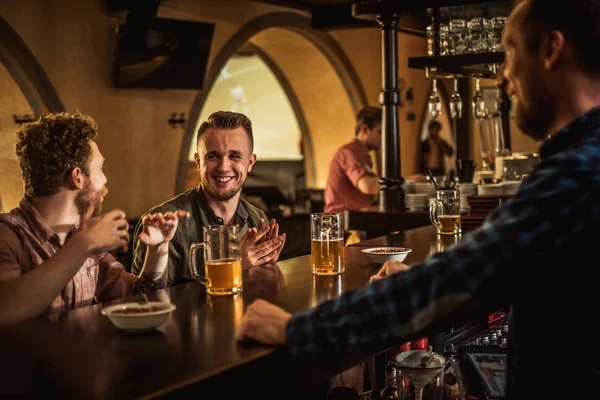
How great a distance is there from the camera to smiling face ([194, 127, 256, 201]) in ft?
9.44

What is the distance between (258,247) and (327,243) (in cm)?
32

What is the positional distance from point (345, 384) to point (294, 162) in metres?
10.5

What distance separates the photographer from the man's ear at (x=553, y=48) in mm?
1407

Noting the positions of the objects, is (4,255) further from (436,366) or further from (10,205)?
(10,205)

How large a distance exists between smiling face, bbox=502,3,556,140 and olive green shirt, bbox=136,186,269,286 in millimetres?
1536

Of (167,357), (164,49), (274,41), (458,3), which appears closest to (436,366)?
(167,357)

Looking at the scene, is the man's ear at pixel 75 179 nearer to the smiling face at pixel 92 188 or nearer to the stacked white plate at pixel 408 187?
the smiling face at pixel 92 188

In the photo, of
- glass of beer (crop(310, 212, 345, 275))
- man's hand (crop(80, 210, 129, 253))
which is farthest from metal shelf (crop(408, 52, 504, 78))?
man's hand (crop(80, 210, 129, 253))

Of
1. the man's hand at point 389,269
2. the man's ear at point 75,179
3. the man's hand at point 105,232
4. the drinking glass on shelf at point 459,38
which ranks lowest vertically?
the man's hand at point 389,269

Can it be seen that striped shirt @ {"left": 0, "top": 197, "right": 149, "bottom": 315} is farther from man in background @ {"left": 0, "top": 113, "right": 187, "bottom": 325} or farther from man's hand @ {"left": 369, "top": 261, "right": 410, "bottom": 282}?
man's hand @ {"left": 369, "top": 261, "right": 410, "bottom": 282}

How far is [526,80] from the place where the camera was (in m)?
1.46

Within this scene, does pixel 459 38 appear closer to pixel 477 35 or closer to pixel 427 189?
pixel 477 35

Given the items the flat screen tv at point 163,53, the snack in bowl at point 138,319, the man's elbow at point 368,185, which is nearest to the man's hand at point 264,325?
the snack in bowl at point 138,319

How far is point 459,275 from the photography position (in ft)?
4.38
